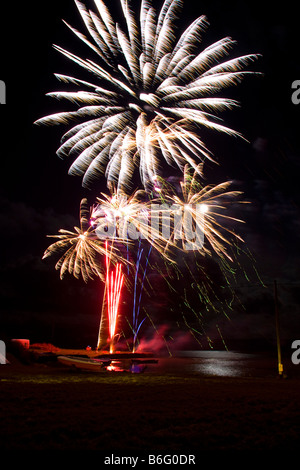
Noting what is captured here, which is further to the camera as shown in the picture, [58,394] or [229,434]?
[58,394]

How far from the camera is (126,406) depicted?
923 centimetres

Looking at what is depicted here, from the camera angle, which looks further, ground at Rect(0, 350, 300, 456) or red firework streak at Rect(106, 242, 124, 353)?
red firework streak at Rect(106, 242, 124, 353)

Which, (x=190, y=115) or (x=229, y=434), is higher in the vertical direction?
(x=190, y=115)

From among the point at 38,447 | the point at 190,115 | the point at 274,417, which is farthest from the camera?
the point at 190,115

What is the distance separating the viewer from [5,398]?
32.3 feet

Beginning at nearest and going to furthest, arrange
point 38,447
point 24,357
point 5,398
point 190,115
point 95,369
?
point 38,447
point 5,398
point 190,115
point 95,369
point 24,357

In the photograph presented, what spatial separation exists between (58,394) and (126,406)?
289 cm

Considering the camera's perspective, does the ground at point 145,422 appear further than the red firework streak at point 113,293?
No

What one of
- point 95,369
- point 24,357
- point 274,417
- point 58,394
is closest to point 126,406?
point 58,394

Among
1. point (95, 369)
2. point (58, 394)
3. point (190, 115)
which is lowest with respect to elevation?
point (95, 369)

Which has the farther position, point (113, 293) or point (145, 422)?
point (113, 293)
